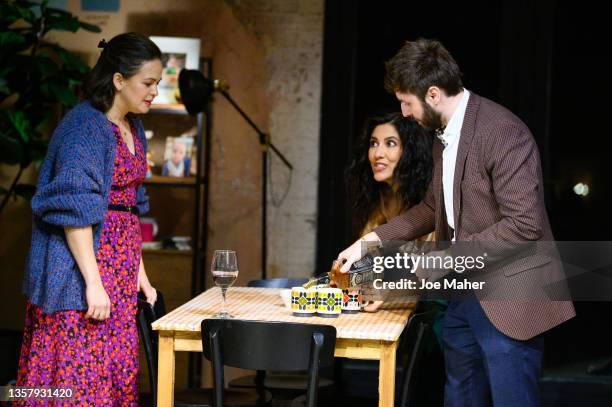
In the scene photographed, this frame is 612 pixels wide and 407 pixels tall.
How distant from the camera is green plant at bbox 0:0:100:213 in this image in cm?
481

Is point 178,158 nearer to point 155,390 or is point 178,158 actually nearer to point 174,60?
point 174,60

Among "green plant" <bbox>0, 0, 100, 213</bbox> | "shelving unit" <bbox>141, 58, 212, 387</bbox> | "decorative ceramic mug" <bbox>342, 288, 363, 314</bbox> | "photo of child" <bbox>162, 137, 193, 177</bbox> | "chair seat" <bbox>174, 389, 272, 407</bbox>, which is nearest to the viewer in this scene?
"decorative ceramic mug" <bbox>342, 288, 363, 314</bbox>

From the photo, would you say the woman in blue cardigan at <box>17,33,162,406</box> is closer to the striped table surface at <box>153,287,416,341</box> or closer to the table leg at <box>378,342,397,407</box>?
the striped table surface at <box>153,287,416,341</box>

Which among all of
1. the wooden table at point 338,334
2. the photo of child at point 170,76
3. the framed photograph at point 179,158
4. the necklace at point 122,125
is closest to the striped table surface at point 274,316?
the wooden table at point 338,334

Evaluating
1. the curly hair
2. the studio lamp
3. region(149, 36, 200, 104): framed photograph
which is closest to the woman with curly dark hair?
the curly hair

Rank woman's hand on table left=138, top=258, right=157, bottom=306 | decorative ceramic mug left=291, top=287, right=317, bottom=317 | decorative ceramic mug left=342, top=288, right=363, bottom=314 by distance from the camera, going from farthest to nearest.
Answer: woman's hand on table left=138, top=258, right=157, bottom=306 < decorative ceramic mug left=342, top=288, right=363, bottom=314 < decorative ceramic mug left=291, top=287, right=317, bottom=317


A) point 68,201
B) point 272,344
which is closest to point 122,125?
point 68,201

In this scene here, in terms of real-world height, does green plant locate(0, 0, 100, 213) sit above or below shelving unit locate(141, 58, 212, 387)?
above

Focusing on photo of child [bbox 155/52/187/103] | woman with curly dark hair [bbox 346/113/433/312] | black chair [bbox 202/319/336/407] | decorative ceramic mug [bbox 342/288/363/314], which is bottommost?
black chair [bbox 202/319/336/407]

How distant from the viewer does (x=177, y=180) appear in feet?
16.7

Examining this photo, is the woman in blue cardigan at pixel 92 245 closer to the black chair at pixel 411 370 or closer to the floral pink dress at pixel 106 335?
the floral pink dress at pixel 106 335

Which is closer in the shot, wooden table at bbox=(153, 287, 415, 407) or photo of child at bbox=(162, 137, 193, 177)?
wooden table at bbox=(153, 287, 415, 407)

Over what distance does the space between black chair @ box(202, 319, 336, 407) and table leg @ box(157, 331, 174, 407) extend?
20cm

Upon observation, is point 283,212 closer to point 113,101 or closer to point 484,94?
point 484,94
